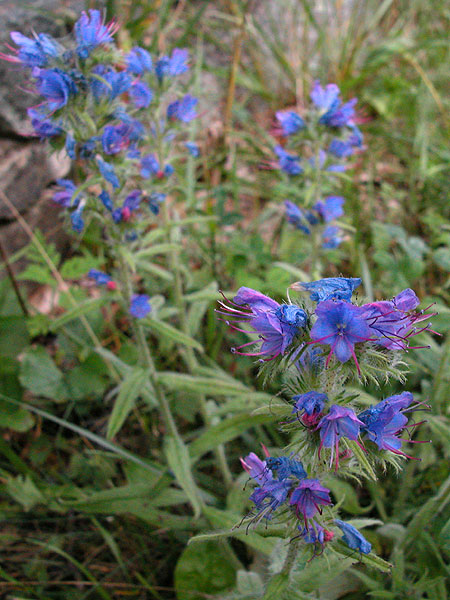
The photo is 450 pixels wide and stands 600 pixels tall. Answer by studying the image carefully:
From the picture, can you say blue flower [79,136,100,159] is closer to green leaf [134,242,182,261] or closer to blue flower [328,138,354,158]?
green leaf [134,242,182,261]

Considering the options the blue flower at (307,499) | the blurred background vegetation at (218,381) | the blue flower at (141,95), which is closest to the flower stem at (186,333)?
the blurred background vegetation at (218,381)

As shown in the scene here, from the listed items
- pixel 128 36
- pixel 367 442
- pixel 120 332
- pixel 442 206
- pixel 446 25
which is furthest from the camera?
pixel 446 25

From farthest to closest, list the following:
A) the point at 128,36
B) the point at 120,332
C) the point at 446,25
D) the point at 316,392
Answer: the point at 446,25
the point at 128,36
the point at 120,332
the point at 316,392

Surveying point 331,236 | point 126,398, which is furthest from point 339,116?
point 126,398

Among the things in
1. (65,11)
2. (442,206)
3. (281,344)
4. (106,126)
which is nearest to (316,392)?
(281,344)

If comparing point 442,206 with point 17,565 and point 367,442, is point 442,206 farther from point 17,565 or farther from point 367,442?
point 17,565

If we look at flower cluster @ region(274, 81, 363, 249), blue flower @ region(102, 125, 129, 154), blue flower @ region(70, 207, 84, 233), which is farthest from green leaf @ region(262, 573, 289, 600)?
flower cluster @ region(274, 81, 363, 249)
